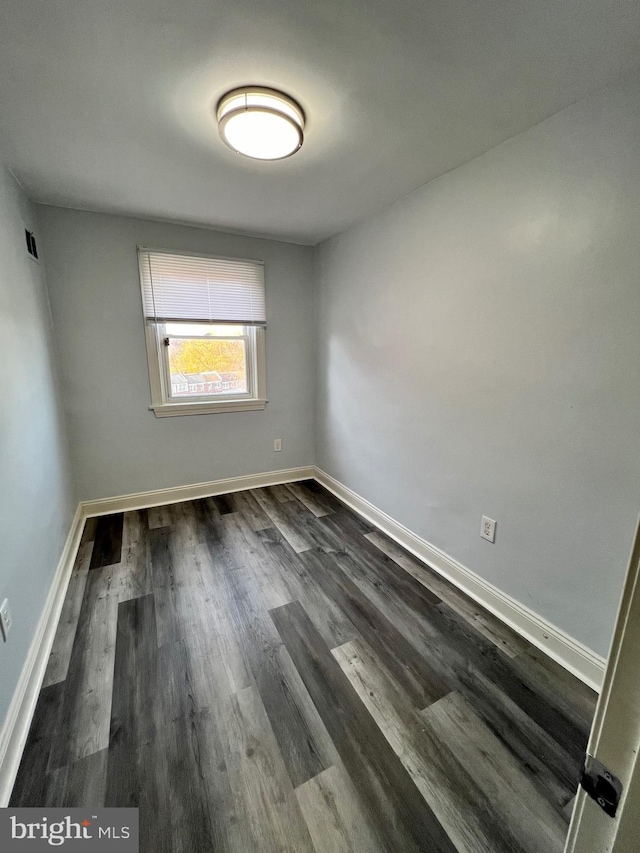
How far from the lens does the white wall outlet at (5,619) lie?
1211 millimetres

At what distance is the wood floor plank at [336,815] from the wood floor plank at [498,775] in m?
0.37

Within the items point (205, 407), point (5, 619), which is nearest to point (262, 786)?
point (5, 619)

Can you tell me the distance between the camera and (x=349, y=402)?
2957 millimetres

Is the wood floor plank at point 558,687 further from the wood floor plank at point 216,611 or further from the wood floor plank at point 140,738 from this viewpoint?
the wood floor plank at point 140,738

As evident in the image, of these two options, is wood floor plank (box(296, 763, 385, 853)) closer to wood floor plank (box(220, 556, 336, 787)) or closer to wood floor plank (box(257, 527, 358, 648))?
wood floor plank (box(220, 556, 336, 787))

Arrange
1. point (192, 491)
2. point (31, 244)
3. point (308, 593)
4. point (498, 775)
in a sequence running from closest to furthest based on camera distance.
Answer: point (498, 775) < point (308, 593) < point (31, 244) < point (192, 491)

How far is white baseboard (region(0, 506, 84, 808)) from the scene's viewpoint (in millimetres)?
1098

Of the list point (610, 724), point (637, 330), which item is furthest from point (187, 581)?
point (637, 330)

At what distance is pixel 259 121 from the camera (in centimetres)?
135

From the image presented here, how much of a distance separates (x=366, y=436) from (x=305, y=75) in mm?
2092

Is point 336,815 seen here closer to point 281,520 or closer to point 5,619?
point 5,619

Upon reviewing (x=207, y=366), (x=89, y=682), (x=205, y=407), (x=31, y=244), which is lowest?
(x=89, y=682)

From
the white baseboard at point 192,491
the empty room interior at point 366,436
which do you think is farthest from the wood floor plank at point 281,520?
the white baseboard at point 192,491

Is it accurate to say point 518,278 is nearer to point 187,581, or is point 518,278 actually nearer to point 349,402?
point 349,402
